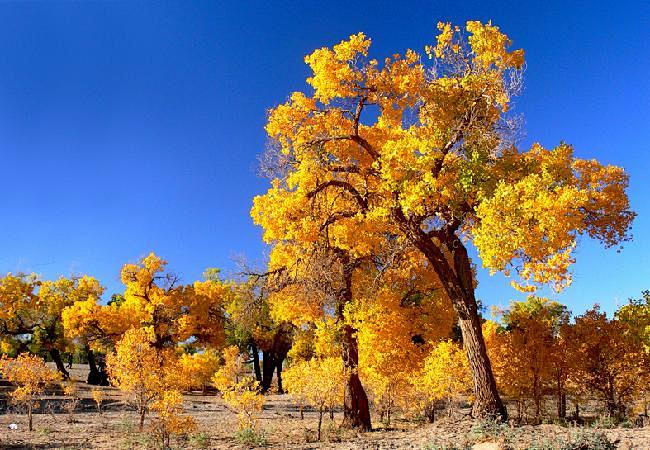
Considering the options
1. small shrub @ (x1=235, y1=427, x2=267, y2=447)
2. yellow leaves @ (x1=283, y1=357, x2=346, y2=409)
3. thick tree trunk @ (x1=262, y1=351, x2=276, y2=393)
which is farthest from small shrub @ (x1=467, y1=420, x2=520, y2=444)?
thick tree trunk @ (x1=262, y1=351, x2=276, y2=393)

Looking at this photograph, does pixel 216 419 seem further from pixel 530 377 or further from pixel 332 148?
pixel 332 148

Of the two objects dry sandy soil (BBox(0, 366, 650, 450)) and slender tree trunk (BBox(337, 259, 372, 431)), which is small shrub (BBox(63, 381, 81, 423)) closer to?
dry sandy soil (BBox(0, 366, 650, 450))

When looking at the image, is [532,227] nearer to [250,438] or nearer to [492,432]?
[492,432]

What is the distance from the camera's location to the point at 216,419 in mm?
30406

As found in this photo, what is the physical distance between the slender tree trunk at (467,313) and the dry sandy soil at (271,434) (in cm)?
91

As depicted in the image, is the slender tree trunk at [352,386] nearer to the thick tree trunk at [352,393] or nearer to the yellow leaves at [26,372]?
the thick tree trunk at [352,393]

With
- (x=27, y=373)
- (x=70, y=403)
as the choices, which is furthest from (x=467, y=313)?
(x=70, y=403)

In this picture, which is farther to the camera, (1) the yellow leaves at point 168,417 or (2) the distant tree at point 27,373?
(2) the distant tree at point 27,373

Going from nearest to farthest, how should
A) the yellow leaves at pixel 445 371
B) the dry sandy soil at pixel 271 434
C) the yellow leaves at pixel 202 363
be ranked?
the dry sandy soil at pixel 271 434 < the yellow leaves at pixel 445 371 < the yellow leaves at pixel 202 363

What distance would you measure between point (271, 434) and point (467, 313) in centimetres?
1086

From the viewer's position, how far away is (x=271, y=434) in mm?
21719

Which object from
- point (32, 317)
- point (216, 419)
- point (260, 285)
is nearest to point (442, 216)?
point (260, 285)

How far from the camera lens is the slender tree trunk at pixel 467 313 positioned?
14.6m

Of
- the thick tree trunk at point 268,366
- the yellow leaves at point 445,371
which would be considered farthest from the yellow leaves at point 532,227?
the thick tree trunk at point 268,366
